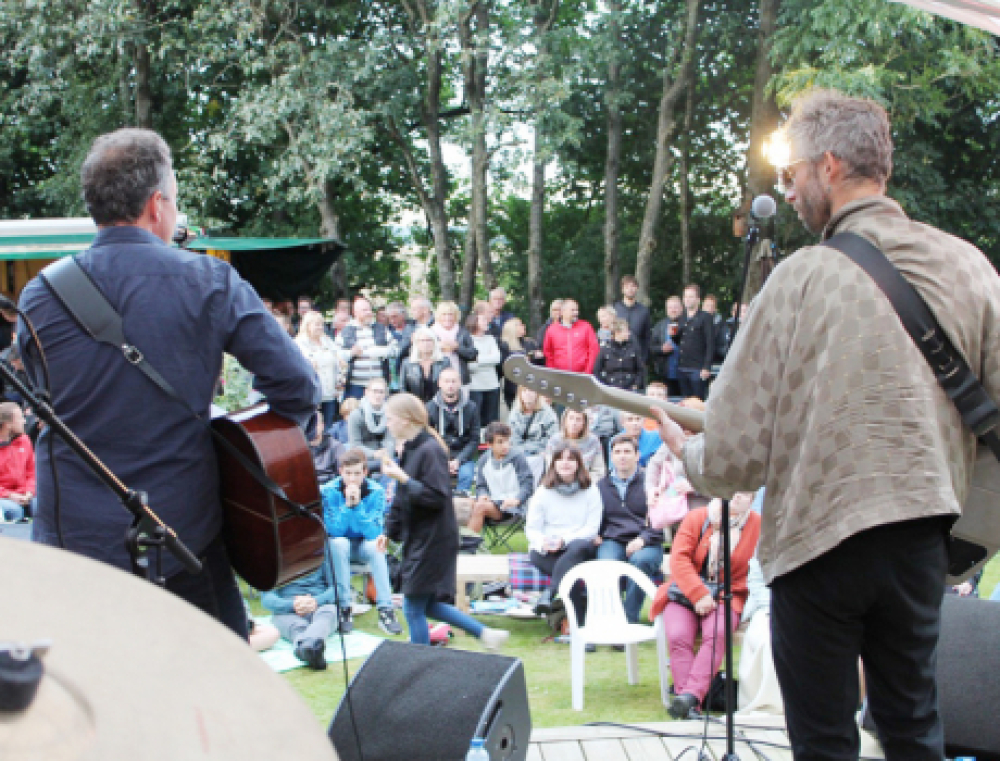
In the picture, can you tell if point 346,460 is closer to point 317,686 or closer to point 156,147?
point 317,686

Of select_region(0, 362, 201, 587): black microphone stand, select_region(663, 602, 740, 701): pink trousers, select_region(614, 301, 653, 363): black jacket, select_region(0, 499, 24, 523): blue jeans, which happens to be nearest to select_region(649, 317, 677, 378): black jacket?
select_region(614, 301, 653, 363): black jacket

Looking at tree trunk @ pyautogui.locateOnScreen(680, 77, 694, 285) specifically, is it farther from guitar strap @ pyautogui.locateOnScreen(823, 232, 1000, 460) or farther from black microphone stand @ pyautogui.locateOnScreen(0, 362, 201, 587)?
black microphone stand @ pyautogui.locateOnScreen(0, 362, 201, 587)

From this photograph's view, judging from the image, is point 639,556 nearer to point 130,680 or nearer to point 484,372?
point 484,372

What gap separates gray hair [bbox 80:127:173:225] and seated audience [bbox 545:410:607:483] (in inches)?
211

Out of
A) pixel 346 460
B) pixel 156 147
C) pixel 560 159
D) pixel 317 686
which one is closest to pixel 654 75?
pixel 560 159

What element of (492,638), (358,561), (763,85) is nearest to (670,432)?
(492,638)

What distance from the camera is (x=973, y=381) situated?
204 centimetres

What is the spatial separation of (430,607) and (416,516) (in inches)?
20.2

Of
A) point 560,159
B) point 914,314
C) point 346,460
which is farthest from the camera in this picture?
point 560,159

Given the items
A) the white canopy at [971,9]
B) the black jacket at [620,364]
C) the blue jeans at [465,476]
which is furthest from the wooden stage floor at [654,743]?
the black jacket at [620,364]

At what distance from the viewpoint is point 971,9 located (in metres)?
3.35

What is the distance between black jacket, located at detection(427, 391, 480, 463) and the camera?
898 centimetres

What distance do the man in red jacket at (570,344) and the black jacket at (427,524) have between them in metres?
5.85

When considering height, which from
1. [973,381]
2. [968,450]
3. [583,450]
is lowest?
[583,450]
